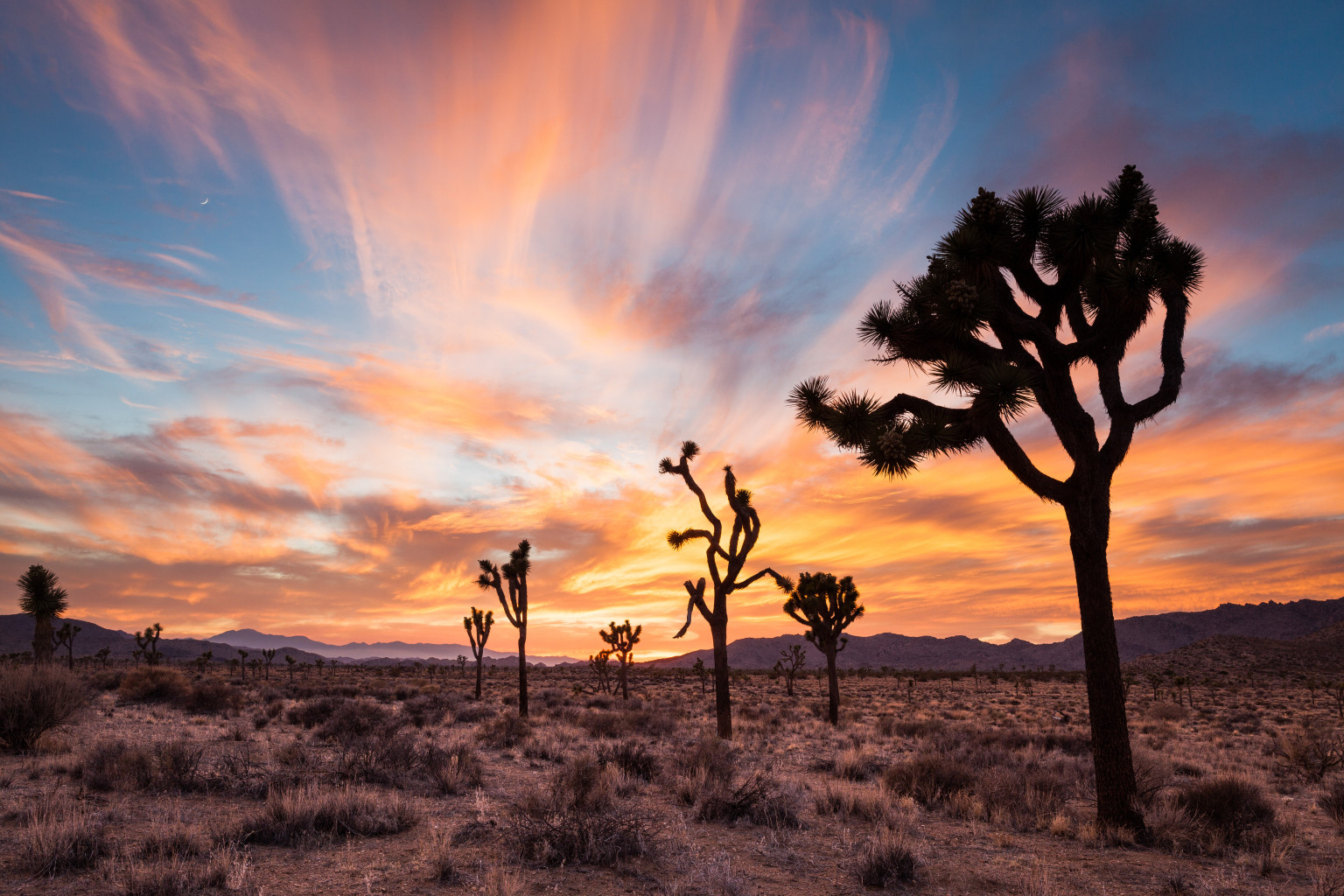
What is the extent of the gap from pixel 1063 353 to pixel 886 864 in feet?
25.2

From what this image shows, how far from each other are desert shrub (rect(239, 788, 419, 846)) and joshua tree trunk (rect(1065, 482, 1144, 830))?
9.74 m

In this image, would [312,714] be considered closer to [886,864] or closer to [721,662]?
[721,662]

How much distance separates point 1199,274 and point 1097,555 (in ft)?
17.0

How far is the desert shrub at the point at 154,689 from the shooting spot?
85.4ft

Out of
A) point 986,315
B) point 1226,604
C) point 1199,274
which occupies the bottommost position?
point 1226,604

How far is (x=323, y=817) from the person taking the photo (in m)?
8.48

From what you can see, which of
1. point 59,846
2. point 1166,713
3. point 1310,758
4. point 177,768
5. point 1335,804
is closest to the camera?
point 59,846

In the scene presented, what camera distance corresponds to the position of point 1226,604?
18912 centimetres

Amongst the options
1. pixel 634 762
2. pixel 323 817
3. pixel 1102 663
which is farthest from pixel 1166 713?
pixel 323 817

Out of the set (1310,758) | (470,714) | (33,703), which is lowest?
(470,714)

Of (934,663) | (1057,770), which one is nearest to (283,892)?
(1057,770)

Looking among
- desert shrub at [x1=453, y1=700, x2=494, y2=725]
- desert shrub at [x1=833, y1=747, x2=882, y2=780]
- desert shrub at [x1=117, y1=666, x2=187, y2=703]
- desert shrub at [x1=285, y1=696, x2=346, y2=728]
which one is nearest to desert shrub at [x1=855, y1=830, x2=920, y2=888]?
desert shrub at [x1=833, y1=747, x2=882, y2=780]

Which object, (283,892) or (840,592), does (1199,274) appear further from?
(840,592)

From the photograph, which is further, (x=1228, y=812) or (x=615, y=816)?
(x=1228, y=812)
